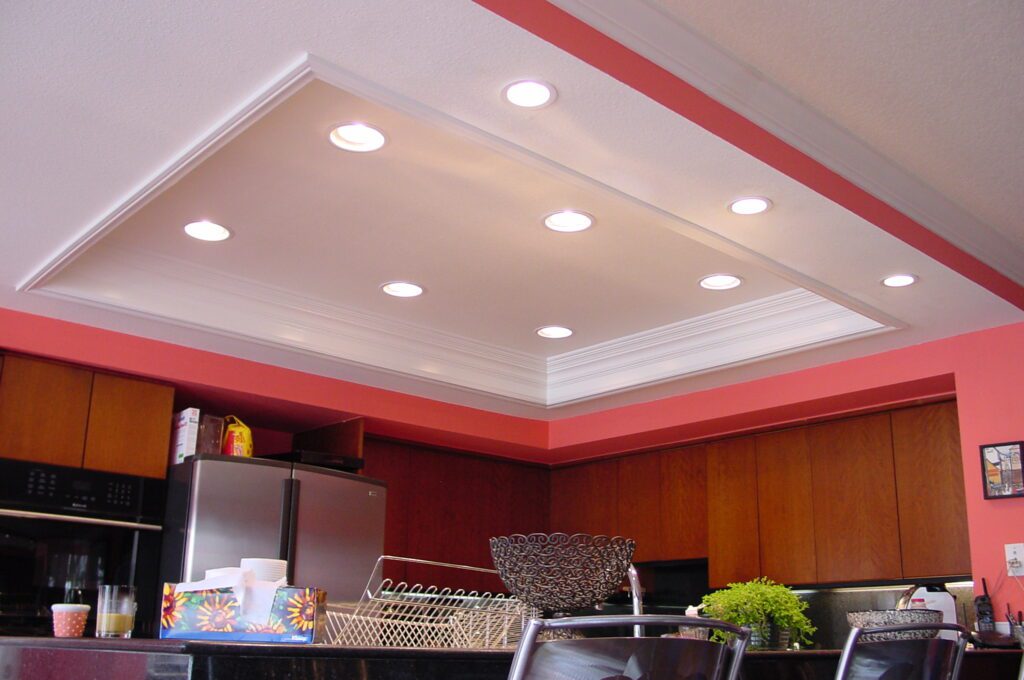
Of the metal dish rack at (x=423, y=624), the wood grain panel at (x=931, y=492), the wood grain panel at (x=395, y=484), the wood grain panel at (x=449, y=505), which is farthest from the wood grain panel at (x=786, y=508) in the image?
the metal dish rack at (x=423, y=624)

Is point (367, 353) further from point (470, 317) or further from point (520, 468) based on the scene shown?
point (520, 468)

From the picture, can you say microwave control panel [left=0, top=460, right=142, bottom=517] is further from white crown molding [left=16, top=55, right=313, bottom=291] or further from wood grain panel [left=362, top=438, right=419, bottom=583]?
wood grain panel [left=362, top=438, right=419, bottom=583]

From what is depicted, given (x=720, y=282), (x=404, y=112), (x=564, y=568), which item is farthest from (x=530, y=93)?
(x=720, y=282)

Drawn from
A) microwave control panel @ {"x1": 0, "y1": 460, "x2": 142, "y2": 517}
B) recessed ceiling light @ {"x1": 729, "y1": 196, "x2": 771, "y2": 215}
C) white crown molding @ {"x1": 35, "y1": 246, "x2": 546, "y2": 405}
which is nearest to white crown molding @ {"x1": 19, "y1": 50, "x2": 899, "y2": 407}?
white crown molding @ {"x1": 35, "y1": 246, "x2": 546, "y2": 405}

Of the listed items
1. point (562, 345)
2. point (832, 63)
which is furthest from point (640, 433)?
point (832, 63)

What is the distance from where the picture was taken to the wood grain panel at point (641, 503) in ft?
17.6

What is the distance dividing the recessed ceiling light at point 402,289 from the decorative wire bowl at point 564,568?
97.3 inches

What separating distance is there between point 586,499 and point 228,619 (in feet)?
14.8

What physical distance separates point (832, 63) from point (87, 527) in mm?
3152

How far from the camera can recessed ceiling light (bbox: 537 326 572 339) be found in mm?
4730

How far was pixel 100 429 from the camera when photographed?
4.00 meters

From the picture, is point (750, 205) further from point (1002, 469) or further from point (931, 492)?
point (931, 492)

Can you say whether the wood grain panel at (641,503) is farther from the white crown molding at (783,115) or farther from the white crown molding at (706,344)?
the white crown molding at (783,115)

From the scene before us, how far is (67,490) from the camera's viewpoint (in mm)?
3822
